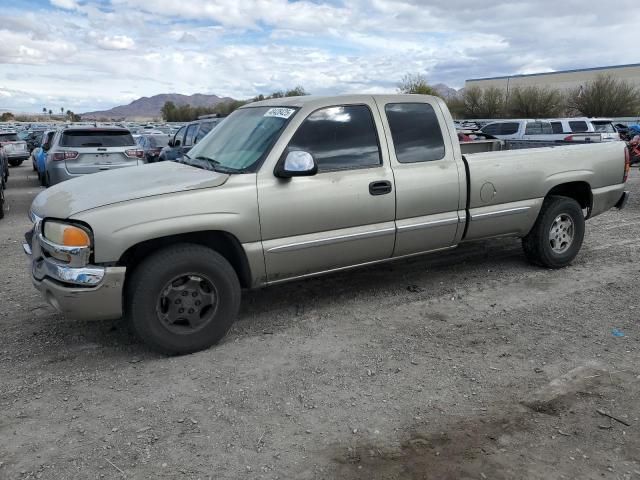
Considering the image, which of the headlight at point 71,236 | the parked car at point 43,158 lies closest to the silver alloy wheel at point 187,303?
the headlight at point 71,236

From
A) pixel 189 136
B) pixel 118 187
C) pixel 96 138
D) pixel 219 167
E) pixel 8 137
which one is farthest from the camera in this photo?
pixel 8 137

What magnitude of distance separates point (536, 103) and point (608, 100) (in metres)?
6.17

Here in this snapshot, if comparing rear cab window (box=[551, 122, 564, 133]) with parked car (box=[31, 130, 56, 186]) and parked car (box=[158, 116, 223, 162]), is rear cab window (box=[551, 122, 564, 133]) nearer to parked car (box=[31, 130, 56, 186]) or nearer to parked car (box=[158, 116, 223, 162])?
parked car (box=[158, 116, 223, 162])

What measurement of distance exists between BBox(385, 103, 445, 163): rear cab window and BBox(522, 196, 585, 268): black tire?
1.64m

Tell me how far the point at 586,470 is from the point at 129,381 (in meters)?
2.88

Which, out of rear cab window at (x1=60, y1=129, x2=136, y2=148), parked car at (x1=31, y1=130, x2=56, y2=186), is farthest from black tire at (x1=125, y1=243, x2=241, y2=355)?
parked car at (x1=31, y1=130, x2=56, y2=186)

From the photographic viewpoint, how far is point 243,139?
15.8 ft

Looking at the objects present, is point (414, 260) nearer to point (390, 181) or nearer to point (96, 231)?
point (390, 181)

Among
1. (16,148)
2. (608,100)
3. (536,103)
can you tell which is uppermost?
(536,103)

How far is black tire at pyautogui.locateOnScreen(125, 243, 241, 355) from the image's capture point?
388 centimetres

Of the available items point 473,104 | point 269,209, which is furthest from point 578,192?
point 473,104

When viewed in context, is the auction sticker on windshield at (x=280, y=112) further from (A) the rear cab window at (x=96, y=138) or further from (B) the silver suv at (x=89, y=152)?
(A) the rear cab window at (x=96, y=138)

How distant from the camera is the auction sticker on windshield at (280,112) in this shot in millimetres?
4625

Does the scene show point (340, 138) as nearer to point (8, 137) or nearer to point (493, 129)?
point (493, 129)
